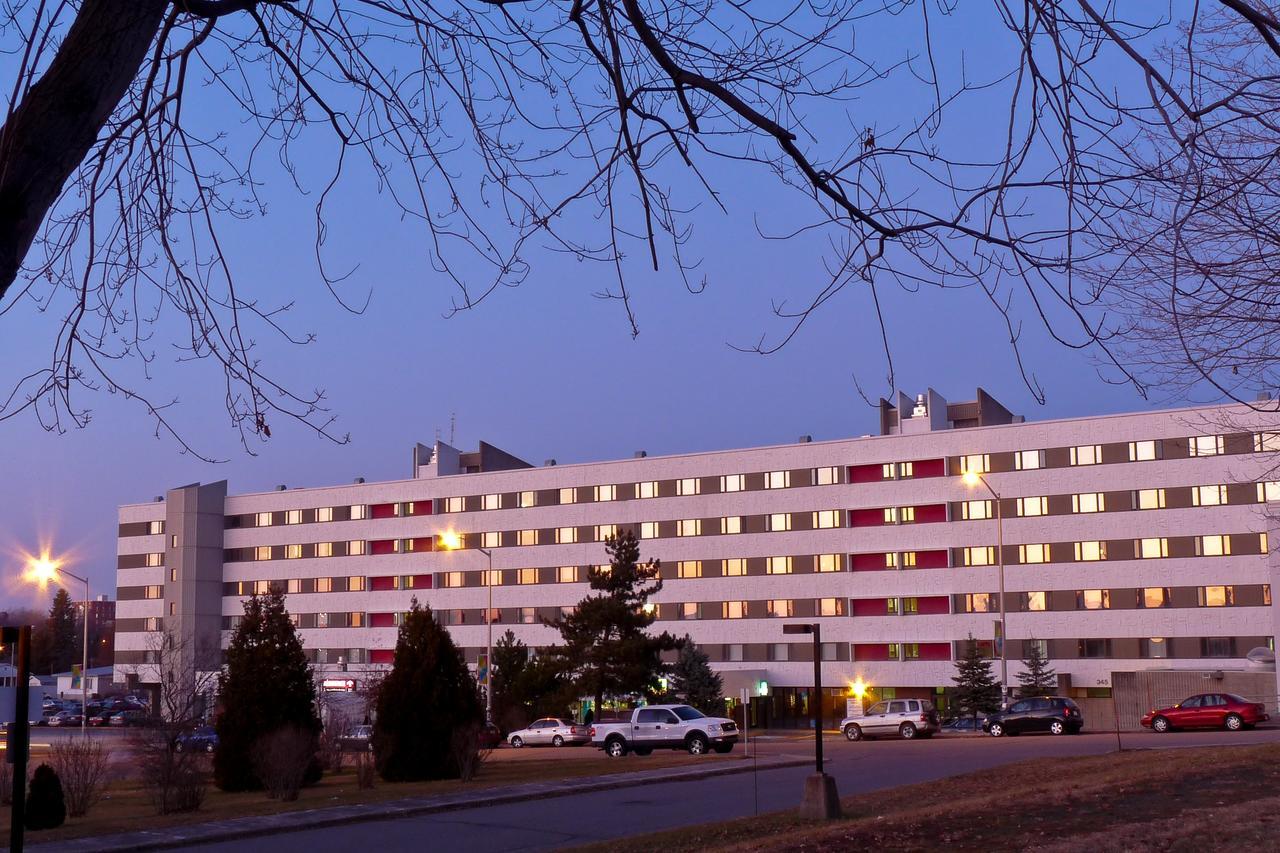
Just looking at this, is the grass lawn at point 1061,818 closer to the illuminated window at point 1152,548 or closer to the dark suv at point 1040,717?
the dark suv at point 1040,717

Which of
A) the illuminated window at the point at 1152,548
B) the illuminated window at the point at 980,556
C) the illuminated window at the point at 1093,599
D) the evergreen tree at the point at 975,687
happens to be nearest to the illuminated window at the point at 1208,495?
the illuminated window at the point at 1152,548

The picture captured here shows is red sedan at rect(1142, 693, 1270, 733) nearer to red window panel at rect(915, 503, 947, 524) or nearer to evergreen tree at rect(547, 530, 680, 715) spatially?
evergreen tree at rect(547, 530, 680, 715)

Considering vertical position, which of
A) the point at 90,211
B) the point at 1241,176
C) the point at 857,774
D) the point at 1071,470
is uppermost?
the point at 1071,470

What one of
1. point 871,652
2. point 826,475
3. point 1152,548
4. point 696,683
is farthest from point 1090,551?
point 696,683

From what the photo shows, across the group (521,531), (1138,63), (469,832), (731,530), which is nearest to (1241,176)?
(1138,63)

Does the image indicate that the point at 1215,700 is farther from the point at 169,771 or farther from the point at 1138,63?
the point at 1138,63

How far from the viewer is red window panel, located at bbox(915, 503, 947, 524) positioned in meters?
71.3

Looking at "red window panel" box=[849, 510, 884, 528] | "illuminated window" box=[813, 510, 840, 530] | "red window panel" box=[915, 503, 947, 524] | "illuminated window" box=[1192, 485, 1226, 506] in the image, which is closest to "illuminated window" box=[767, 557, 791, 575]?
"illuminated window" box=[813, 510, 840, 530]

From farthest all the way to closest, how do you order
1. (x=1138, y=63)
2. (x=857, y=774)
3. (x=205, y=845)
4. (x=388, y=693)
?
(x=388, y=693), (x=857, y=774), (x=205, y=845), (x=1138, y=63)

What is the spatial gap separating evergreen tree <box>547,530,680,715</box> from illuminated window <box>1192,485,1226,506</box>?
91.5 ft

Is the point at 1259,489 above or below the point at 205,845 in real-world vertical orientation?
above

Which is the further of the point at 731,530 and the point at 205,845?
the point at 731,530

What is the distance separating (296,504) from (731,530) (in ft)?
115

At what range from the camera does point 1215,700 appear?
4894cm
